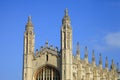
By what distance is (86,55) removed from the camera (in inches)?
3041

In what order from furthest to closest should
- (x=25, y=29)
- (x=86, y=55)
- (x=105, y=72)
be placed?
(x=105, y=72) → (x=86, y=55) → (x=25, y=29)

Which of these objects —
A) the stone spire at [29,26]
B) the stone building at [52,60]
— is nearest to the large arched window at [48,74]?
the stone building at [52,60]

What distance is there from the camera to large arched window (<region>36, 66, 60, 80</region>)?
2653 inches

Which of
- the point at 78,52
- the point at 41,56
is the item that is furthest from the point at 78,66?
the point at 41,56

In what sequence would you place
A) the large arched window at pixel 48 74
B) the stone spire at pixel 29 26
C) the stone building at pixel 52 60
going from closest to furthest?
the stone building at pixel 52 60
the large arched window at pixel 48 74
the stone spire at pixel 29 26

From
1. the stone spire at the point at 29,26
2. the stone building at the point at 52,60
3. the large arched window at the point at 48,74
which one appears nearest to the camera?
the stone building at the point at 52,60

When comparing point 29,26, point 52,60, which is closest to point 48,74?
point 52,60

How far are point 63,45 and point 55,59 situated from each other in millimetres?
3264

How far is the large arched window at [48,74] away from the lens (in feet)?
221

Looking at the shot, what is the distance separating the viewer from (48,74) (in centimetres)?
6800

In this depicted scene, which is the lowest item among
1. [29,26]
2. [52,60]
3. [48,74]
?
[48,74]

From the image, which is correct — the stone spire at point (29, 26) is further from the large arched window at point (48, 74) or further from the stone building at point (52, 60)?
the large arched window at point (48, 74)

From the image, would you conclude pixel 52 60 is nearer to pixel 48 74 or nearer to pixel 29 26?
pixel 48 74

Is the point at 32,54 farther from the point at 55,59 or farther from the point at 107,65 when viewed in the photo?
the point at 107,65
